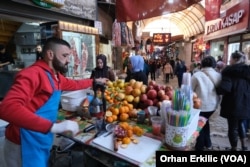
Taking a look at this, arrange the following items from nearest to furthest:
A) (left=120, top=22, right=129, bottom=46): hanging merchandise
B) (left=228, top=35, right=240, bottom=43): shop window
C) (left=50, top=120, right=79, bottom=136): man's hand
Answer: (left=50, top=120, right=79, bottom=136): man's hand → (left=120, top=22, right=129, bottom=46): hanging merchandise → (left=228, top=35, right=240, bottom=43): shop window

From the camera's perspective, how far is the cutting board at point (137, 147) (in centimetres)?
132

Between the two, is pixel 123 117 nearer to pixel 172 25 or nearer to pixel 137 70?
pixel 137 70

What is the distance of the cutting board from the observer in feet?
4.32

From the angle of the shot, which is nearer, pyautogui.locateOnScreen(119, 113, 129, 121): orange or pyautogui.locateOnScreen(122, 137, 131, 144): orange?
pyautogui.locateOnScreen(122, 137, 131, 144): orange

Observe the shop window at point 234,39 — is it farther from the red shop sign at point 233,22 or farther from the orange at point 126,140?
the orange at point 126,140

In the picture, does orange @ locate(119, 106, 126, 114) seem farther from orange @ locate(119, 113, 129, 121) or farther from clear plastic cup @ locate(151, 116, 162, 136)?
clear plastic cup @ locate(151, 116, 162, 136)

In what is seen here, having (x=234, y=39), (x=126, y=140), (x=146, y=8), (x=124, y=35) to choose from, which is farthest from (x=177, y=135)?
(x=234, y=39)

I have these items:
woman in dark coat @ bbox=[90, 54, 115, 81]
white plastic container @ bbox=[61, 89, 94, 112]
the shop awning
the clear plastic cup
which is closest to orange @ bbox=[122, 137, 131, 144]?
the clear plastic cup

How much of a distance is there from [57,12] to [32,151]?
378cm

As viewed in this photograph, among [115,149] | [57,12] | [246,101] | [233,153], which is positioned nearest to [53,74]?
[115,149]

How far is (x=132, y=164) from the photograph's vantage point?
4.15 feet

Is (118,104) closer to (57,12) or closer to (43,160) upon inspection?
(43,160)

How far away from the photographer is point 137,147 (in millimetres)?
1425

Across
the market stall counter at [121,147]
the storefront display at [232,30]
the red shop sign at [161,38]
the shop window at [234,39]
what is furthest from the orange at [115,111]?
the red shop sign at [161,38]
